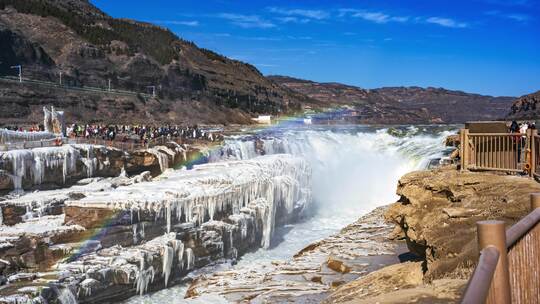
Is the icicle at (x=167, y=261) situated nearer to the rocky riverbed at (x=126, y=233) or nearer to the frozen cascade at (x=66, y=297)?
the rocky riverbed at (x=126, y=233)

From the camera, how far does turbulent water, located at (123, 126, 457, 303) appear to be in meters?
26.5

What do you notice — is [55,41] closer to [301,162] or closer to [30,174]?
[301,162]

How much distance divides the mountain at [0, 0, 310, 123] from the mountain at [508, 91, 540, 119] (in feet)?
120

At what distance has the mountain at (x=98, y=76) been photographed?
43.1m

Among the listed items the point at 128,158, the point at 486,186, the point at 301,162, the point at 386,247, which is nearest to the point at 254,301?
the point at 386,247

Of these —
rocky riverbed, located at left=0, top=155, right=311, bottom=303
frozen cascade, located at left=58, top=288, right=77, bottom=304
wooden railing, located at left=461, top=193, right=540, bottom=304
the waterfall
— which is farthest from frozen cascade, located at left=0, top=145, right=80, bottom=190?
wooden railing, located at left=461, top=193, right=540, bottom=304

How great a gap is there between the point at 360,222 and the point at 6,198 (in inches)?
474

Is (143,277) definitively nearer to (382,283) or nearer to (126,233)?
(126,233)

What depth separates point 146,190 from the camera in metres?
17.5

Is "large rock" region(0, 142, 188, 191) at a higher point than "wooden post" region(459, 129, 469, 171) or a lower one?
lower

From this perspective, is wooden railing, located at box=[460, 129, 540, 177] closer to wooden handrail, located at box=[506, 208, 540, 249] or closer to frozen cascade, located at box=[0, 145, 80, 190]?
wooden handrail, located at box=[506, 208, 540, 249]

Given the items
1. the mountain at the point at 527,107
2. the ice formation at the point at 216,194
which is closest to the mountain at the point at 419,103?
the mountain at the point at 527,107

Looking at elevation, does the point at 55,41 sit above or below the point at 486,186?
above

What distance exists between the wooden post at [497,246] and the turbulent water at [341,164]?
18988 mm
